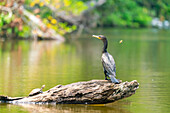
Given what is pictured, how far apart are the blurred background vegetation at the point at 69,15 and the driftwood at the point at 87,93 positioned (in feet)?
63.0

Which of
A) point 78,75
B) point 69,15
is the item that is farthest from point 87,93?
point 69,15

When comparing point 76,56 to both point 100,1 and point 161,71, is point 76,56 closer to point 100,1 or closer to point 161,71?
point 161,71

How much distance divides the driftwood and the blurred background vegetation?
19.2 m

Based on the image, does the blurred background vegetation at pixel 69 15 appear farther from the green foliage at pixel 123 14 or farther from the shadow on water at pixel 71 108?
the shadow on water at pixel 71 108

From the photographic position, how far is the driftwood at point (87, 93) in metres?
8.70

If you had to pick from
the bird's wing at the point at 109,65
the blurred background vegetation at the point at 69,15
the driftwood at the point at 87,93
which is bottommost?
the driftwood at the point at 87,93

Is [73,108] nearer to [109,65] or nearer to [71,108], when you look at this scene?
[71,108]

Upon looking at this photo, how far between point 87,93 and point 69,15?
3125cm

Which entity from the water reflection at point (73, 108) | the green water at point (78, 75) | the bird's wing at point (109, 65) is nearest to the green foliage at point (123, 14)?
the green water at point (78, 75)

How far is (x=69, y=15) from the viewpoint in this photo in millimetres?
39625

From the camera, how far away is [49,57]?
1941 cm

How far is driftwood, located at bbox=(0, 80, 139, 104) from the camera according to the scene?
A: 8703mm

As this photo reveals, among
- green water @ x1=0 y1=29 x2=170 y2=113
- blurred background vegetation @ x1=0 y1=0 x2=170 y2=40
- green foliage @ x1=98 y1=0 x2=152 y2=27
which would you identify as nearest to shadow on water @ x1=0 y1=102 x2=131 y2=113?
green water @ x1=0 y1=29 x2=170 y2=113

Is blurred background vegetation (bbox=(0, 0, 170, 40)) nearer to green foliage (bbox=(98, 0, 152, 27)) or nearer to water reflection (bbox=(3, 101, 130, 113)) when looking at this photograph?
green foliage (bbox=(98, 0, 152, 27))
